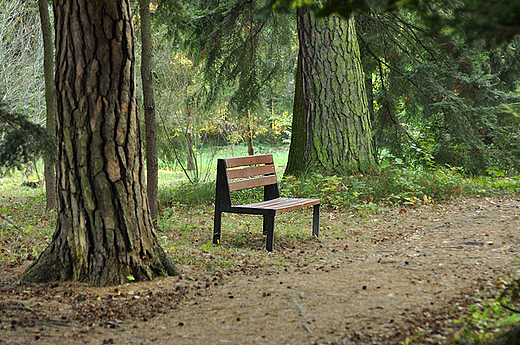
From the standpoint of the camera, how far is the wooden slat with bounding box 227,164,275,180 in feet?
17.0

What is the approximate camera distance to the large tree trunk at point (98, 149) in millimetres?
3459

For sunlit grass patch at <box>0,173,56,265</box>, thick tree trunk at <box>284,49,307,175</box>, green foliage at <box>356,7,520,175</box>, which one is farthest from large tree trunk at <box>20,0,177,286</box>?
green foliage at <box>356,7,520,175</box>

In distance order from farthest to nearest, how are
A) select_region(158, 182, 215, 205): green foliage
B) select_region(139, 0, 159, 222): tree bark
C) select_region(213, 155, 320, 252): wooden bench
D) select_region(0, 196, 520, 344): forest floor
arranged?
select_region(158, 182, 215, 205): green foliage
select_region(139, 0, 159, 222): tree bark
select_region(213, 155, 320, 252): wooden bench
select_region(0, 196, 520, 344): forest floor

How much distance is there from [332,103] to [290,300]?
17.9 feet

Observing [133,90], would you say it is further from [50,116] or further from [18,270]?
[50,116]

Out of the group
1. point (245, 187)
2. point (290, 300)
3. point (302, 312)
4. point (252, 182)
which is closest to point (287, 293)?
point (290, 300)

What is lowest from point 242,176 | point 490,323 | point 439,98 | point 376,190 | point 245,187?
point 490,323

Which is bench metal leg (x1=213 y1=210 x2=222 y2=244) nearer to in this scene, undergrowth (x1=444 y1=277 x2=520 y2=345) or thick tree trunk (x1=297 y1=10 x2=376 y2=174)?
undergrowth (x1=444 y1=277 x2=520 y2=345)

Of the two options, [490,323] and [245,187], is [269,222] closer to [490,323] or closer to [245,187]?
[245,187]

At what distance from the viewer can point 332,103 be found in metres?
8.05

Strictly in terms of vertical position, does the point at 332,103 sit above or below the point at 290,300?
above

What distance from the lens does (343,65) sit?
26.8 ft

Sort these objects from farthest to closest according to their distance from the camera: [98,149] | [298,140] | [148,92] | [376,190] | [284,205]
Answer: [298,140]
[376,190]
[148,92]
[284,205]
[98,149]

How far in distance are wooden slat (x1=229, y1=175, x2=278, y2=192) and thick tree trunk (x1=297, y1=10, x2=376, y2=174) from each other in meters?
2.38
